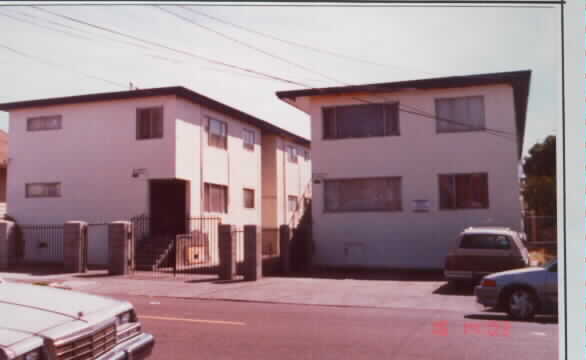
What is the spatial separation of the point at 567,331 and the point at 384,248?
14.5 meters

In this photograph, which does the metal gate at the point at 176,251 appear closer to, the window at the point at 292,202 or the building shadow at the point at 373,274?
the building shadow at the point at 373,274

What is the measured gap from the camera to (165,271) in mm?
18188

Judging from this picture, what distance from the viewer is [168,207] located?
71.9ft

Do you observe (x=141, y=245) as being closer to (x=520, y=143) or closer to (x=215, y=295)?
(x=215, y=295)

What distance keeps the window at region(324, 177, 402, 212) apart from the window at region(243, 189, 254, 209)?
7148mm

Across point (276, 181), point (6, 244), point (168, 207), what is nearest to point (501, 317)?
point (168, 207)

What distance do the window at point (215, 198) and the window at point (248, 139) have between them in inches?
116

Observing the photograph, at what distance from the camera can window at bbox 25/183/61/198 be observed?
2181 centimetres

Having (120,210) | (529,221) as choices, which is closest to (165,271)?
(120,210)

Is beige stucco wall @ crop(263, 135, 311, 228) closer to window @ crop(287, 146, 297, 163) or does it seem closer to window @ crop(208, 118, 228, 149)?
window @ crop(287, 146, 297, 163)

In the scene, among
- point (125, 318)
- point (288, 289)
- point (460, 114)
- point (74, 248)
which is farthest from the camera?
point (460, 114)

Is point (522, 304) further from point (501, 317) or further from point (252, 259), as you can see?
point (252, 259)

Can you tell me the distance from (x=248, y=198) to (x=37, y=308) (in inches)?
888

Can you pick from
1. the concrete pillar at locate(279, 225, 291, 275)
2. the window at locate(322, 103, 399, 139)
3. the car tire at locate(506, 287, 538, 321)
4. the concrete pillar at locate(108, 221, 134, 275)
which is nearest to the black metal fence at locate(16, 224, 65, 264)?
the concrete pillar at locate(108, 221, 134, 275)
